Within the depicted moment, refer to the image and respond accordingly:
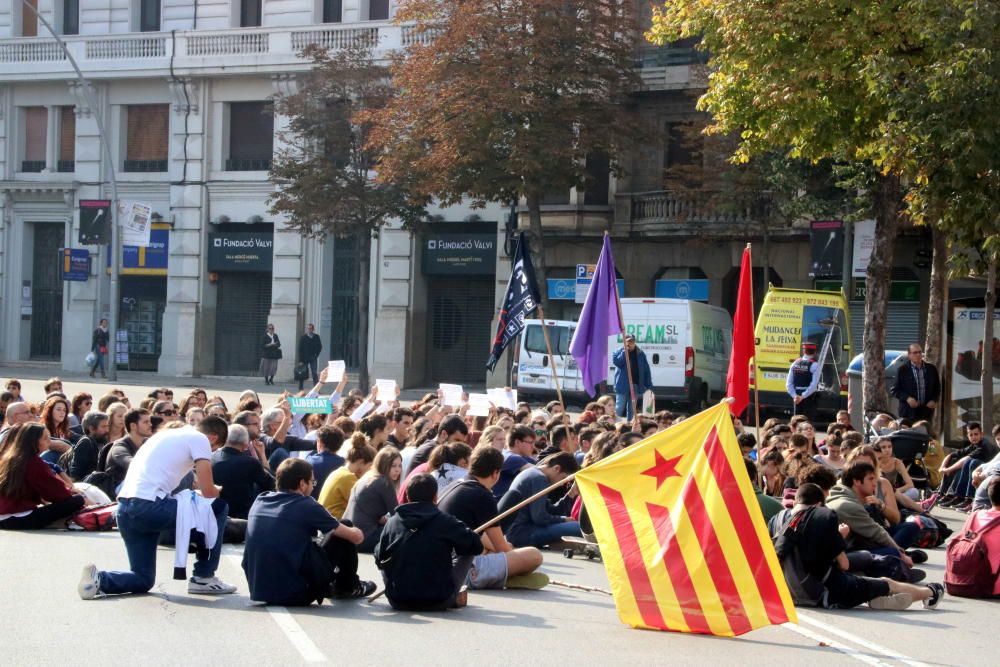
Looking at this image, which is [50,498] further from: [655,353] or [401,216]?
[401,216]

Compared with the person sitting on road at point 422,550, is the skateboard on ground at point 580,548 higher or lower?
lower

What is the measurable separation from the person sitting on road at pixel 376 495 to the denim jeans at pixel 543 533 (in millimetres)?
1902

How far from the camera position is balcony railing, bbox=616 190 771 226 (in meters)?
33.7

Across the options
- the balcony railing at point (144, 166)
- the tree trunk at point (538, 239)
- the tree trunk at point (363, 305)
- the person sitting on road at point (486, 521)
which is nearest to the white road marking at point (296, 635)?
the person sitting on road at point (486, 521)

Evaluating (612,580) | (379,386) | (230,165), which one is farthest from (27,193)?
(612,580)

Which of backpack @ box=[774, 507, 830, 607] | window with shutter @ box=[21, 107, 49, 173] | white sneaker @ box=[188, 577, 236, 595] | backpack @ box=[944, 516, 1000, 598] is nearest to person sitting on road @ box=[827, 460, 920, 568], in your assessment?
backpack @ box=[944, 516, 1000, 598]

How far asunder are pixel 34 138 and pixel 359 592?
3746cm

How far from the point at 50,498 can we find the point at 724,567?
6.71 m

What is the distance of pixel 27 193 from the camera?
43.9 metres

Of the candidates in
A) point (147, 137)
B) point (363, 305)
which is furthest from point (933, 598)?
point (147, 137)

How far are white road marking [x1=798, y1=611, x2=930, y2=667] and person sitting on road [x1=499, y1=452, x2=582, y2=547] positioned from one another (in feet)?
8.39

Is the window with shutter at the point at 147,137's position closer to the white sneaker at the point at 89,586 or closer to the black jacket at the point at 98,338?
the black jacket at the point at 98,338

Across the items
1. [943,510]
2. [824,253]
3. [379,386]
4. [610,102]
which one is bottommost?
[943,510]

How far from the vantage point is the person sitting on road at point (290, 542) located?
30.8ft
